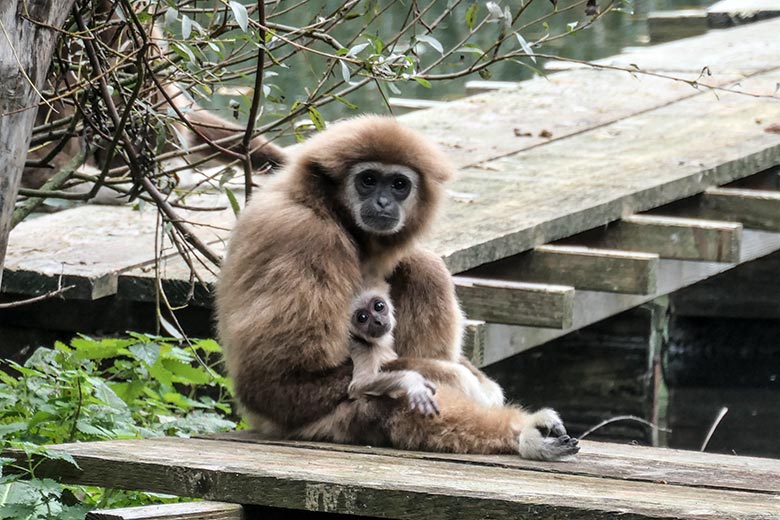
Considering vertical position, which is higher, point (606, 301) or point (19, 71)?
point (19, 71)

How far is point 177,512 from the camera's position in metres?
3.69

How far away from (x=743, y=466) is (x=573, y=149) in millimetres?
5308

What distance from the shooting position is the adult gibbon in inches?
181

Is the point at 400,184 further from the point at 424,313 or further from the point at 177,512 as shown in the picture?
the point at 177,512

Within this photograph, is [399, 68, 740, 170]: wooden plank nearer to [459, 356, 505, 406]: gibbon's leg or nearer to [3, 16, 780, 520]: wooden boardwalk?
[3, 16, 780, 520]: wooden boardwalk

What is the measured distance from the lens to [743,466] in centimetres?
448

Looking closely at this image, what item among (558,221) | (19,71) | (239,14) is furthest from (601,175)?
(19,71)

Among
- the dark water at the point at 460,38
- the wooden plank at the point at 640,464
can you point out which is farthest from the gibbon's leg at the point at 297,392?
the dark water at the point at 460,38

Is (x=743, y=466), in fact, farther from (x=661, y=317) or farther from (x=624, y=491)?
(x=661, y=317)

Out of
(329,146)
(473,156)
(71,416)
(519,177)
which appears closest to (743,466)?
(329,146)

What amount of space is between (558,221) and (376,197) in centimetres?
256

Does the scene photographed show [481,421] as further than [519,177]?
No

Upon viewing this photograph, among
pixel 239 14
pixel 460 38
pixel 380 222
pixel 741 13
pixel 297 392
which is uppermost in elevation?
pixel 741 13

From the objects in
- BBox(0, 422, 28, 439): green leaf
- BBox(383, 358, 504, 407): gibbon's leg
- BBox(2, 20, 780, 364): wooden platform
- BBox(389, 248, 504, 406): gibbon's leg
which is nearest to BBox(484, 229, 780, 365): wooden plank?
BBox(2, 20, 780, 364): wooden platform
